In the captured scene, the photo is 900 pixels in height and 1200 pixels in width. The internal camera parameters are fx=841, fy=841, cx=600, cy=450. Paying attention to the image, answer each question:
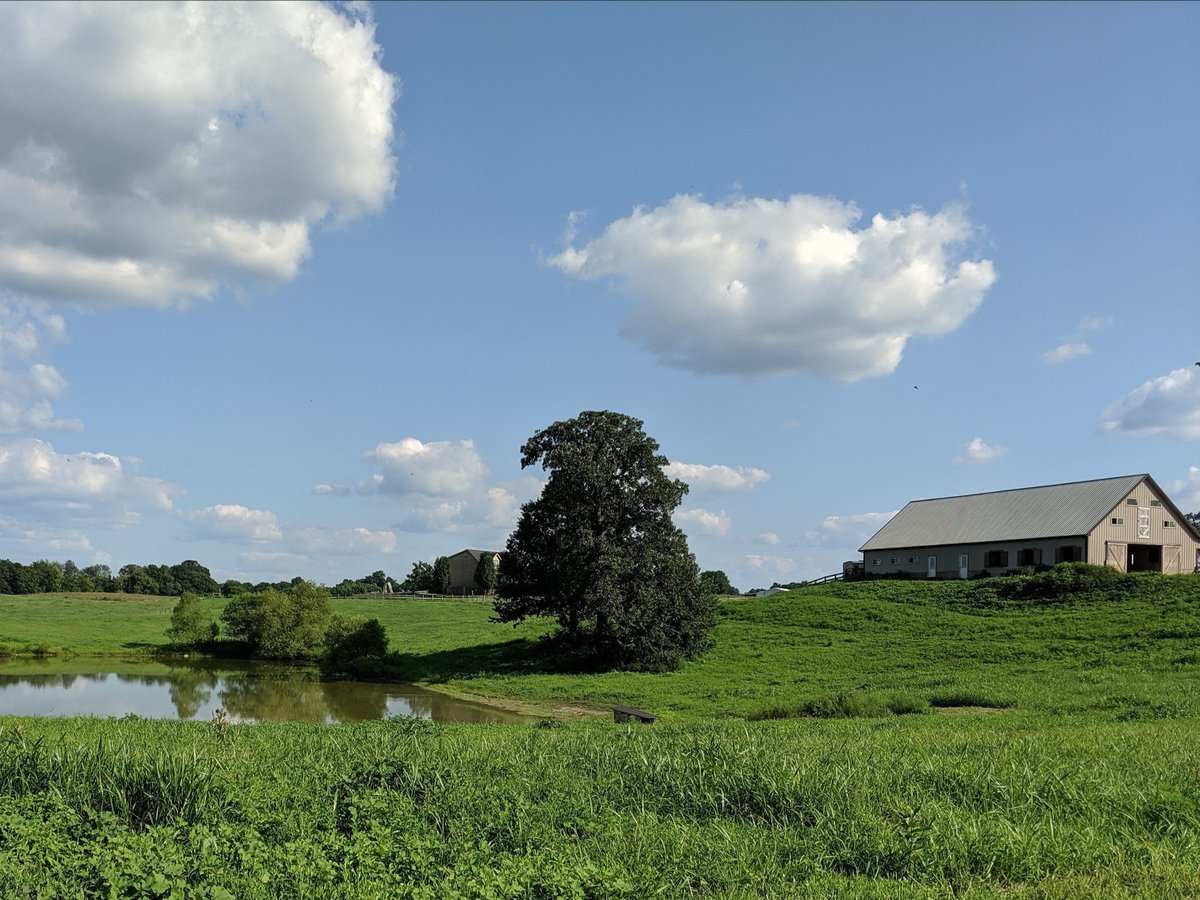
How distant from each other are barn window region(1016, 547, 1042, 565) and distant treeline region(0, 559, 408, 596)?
Answer: 86615 mm

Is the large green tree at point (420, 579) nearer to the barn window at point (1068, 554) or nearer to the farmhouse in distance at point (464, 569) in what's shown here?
the farmhouse in distance at point (464, 569)

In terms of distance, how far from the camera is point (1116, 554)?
50.4m

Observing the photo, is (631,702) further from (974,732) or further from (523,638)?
(523,638)

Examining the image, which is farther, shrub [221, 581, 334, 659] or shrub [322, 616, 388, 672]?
shrub [221, 581, 334, 659]

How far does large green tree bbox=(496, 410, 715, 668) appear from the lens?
3688 cm

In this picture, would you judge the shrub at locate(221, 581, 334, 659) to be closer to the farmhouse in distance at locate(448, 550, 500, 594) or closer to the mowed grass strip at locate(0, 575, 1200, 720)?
the mowed grass strip at locate(0, 575, 1200, 720)

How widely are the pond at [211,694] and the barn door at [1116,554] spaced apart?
38833 millimetres

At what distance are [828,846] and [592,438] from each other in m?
31.7

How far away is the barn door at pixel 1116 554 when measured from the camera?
163 ft

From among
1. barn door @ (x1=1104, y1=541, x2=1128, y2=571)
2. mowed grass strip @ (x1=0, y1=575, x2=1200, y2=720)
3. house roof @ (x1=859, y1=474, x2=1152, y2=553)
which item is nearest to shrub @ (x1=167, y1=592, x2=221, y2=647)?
mowed grass strip @ (x1=0, y1=575, x2=1200, y2=720)

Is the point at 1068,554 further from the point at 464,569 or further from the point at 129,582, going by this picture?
the point at 129,582

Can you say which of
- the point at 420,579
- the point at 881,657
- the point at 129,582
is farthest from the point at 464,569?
the point at 881,657

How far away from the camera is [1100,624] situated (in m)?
34.9

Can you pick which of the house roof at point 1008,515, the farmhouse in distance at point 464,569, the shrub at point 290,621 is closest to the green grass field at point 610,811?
the shrub at point 290,621
